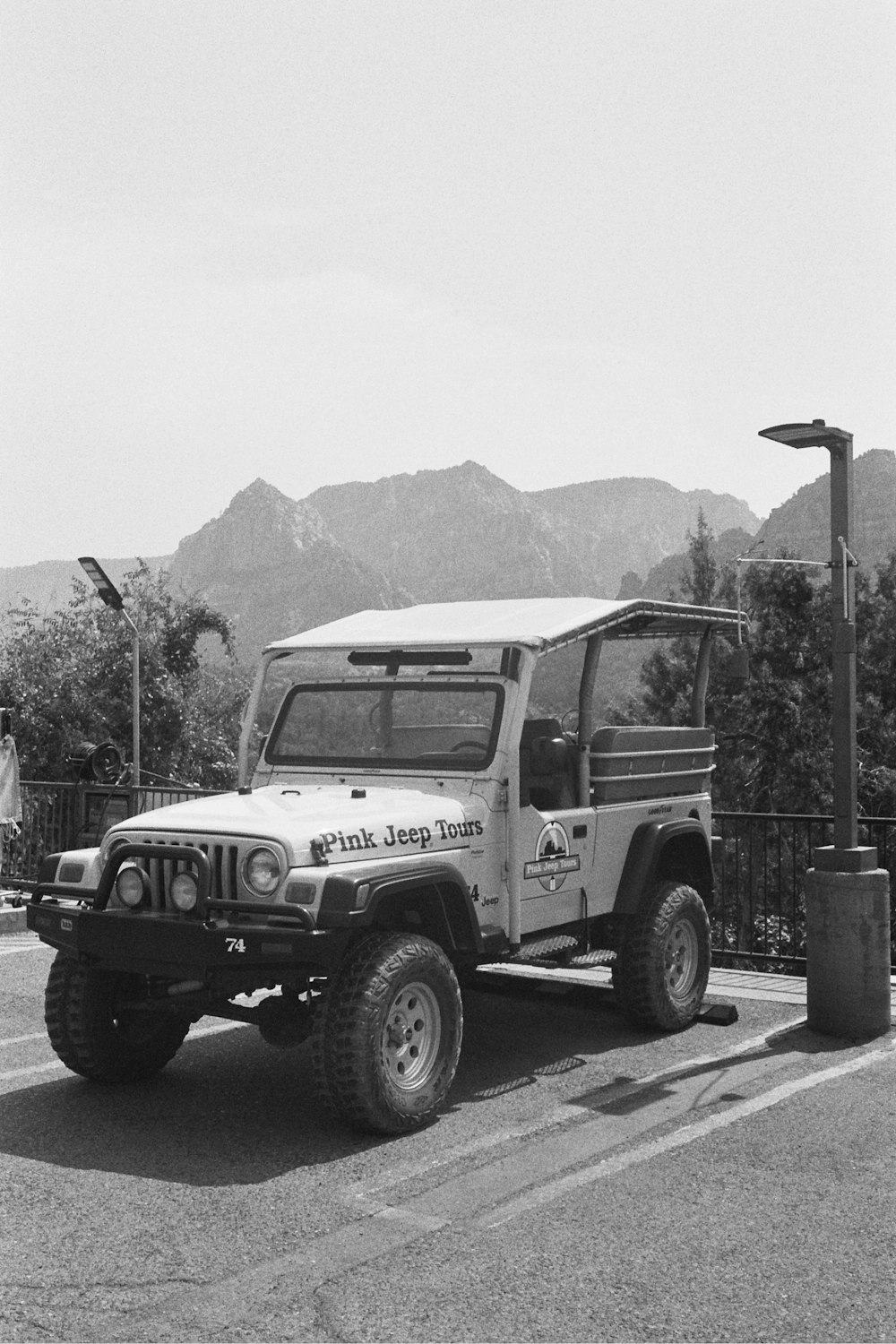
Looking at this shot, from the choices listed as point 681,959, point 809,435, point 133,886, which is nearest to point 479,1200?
point 133,886

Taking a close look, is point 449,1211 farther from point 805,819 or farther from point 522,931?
point 805,819

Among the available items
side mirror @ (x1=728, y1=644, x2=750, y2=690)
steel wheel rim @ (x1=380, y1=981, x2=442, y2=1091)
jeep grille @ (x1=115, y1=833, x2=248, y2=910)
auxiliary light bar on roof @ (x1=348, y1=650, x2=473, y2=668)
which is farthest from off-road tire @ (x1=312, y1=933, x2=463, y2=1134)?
side mirror @ (x1=728, y1=644, x2=750, y2=690)

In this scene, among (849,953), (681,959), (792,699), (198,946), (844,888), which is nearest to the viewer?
(198,946)

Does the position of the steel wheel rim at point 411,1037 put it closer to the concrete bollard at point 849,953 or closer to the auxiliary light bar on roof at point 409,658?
Answer: the auxiliary light bar on roof at point 409,658

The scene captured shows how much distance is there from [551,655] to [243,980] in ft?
7.99

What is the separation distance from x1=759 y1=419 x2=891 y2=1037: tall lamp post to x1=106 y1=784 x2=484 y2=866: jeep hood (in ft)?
8.22

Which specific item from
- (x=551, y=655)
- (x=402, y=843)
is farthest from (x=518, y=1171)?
(x=551, y=655)

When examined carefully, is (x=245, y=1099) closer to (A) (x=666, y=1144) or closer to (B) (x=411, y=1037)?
(B) (x=411, y=1037)

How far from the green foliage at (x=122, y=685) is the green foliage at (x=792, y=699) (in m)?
10.6

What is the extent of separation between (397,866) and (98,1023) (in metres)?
1.72

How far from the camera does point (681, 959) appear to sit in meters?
8.43

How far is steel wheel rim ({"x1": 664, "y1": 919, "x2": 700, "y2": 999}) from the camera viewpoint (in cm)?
820

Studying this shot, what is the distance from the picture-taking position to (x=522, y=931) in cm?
722

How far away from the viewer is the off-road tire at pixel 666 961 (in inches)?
312
